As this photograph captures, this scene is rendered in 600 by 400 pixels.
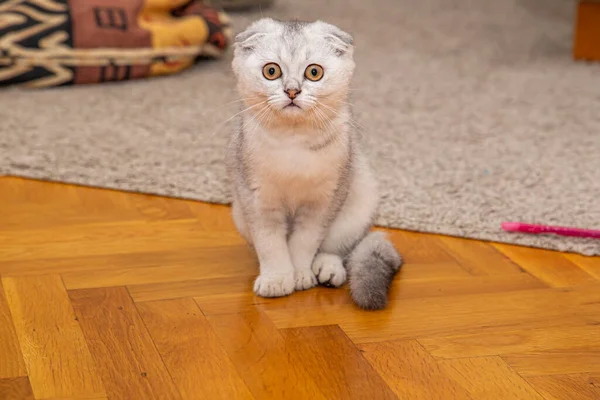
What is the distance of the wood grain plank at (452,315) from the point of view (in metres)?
1.56

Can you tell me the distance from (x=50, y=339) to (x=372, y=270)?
56 centimetres

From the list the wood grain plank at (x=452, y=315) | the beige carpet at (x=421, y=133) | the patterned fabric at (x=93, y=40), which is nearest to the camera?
the wood grain plank at (x=452, y=315)

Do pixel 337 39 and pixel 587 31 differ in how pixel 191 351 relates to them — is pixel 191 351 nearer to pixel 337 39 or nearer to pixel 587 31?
pixel 337 39

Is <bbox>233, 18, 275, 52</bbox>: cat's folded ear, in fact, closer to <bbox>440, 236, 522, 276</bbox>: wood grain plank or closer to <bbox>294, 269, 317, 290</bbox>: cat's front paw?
<bbox>294, 269, 317, 290</bbox>: cat's front paw

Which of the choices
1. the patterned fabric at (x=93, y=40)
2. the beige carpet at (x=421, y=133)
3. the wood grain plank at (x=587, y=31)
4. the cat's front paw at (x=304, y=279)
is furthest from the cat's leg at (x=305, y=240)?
the wood grain plank at (x=587, y=31)

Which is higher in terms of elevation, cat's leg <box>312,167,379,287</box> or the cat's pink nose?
the cat's pink nose

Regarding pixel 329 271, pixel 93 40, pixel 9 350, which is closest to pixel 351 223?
pixel 329 271

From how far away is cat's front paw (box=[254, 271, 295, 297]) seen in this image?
167 cm

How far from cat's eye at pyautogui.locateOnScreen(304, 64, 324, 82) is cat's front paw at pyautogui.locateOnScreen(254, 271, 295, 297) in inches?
14.1

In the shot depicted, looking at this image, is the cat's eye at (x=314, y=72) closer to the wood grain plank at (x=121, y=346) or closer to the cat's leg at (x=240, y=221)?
the cat's leg at (x=240, y=221)

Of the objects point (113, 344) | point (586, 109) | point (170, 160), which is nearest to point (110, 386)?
point (113, 344)

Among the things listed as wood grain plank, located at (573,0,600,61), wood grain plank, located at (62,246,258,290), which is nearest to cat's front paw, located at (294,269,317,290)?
wood grain plank, located at (62,246,258,290)

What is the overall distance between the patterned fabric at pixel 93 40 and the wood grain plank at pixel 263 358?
1.82 metres

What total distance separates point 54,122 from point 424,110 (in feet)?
3.75
